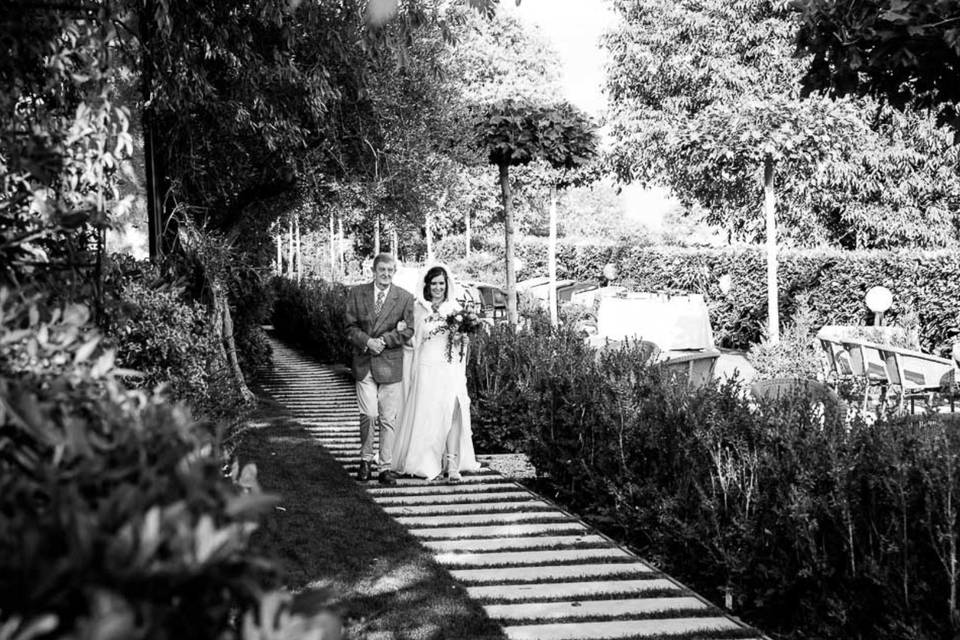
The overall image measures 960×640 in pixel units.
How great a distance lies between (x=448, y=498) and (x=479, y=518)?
2.55 ft

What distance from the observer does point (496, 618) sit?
546cm

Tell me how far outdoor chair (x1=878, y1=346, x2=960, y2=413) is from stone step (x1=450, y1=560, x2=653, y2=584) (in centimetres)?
469

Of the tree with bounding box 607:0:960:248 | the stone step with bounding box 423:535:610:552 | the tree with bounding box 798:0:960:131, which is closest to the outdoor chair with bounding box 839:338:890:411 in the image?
the tree with bounding box 798:0:960:131

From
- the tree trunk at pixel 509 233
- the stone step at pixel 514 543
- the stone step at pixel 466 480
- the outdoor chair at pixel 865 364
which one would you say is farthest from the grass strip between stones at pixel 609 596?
the tree trunk at pixel 509 233

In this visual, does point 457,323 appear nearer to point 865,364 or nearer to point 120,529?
point 865,364

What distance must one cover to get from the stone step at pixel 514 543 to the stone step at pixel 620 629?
1.61 metres

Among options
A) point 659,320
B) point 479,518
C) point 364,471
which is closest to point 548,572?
point 479,518

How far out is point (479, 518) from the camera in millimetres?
7832

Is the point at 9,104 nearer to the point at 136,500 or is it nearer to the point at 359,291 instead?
the point at 136,500

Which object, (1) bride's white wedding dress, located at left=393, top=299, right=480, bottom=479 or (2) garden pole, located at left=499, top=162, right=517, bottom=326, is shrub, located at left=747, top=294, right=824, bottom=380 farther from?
(1) bride's white wedding dress, located at left=393, top=299, right=480, bottom=479

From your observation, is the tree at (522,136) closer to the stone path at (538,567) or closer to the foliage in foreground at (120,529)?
the stone path at (538,567)

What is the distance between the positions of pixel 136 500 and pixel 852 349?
11.0m

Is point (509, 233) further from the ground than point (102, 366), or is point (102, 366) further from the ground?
point (509, 233)

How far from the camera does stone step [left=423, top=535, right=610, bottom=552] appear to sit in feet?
22.9
